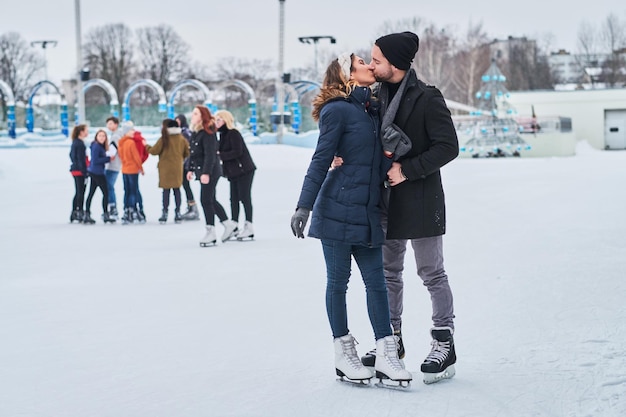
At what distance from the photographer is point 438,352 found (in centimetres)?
429

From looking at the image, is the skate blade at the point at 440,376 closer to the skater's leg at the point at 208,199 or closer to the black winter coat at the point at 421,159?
the black winter coat at the point at 421,159

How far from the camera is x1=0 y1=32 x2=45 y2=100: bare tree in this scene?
60.7 meters

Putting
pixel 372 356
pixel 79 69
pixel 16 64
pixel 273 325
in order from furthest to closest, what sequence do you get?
pixel 16 64
pixel 79 69
pixel 273 325
pixel 372 356

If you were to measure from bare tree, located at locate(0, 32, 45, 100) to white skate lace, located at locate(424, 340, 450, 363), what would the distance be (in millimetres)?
59446

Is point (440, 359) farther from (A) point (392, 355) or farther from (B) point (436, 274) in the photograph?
(B) point (436, 274)

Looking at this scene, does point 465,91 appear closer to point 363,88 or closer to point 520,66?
point 520,66

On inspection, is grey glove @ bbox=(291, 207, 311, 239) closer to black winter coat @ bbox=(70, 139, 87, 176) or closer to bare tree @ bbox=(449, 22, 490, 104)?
black winter coat @ bbox=(70, 139, 87, 176)

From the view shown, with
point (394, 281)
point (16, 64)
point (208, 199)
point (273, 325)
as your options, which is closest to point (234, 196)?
point (208, 199)

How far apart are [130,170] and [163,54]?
53.4 metres

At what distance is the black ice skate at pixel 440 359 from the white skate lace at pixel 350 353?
0.94 feet

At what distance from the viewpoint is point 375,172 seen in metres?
4.24

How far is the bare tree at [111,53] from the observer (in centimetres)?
6150

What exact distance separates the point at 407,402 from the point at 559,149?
123 feet

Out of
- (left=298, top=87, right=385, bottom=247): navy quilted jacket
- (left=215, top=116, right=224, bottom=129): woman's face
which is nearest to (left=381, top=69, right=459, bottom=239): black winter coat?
(left=298, top=87, right=385, bottom=247): navy quilted jacket
